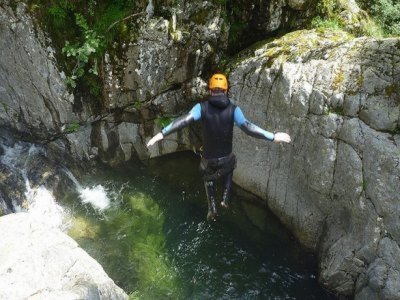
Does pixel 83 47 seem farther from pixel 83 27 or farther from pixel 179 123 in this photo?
pixel 179 123

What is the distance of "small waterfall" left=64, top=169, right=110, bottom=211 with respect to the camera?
1102 cm

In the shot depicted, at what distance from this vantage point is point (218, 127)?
7.89 m

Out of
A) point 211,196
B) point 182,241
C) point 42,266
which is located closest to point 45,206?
point 182,241

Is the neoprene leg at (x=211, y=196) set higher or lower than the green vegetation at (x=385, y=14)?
lower

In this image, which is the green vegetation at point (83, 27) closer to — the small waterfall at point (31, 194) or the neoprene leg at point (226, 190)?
the small waterfall at point (31, 194)

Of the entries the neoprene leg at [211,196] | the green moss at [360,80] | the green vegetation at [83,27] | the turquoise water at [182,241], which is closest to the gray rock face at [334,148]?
the green moss at [360,80]

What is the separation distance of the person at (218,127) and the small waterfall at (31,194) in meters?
4.55

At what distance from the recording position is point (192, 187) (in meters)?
11.5

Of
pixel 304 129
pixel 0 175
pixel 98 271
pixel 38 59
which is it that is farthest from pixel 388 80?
pixel 0 175

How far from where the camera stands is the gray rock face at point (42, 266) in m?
6.25

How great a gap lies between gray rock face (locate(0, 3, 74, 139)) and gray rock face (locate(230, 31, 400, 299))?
4526 mm

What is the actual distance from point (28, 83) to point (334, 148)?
759 cm

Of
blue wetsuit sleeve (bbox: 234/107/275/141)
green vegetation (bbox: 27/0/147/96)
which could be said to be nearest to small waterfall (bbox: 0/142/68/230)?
green vegetation (bbox: 27/0/147/96)

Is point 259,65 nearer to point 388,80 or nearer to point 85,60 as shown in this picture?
point 388,80
